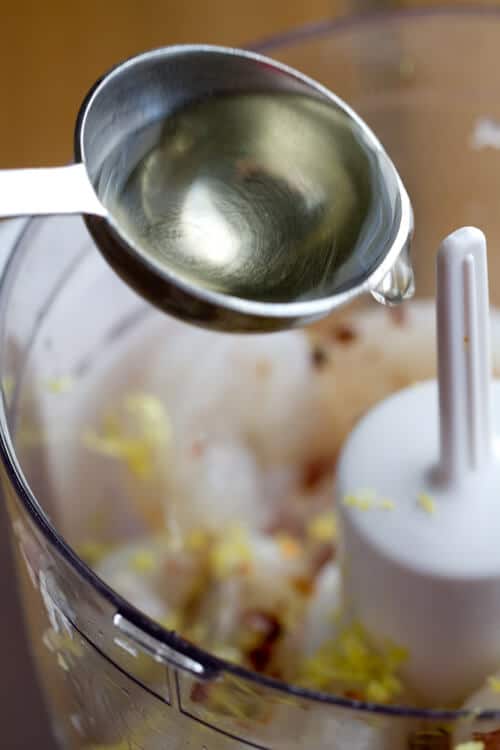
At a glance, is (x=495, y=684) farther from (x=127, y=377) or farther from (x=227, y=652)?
(x=127, y=377)

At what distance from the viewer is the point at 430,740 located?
40 centimetres

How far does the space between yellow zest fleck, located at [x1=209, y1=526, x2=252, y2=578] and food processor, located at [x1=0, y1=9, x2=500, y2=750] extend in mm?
49

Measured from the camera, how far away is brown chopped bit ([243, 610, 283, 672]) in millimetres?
604

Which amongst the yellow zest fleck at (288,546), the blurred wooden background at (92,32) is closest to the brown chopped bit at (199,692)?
the yellow zest fleck at (288,546)

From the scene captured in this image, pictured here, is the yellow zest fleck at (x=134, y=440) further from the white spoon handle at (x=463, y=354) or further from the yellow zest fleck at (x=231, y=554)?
the white spoon handle at (x=463, y=354)

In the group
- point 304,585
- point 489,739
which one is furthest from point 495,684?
point 304,585

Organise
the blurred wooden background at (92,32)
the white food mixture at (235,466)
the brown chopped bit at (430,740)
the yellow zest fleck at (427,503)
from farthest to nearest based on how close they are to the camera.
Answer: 1. the blurred wooden background at (92,32)
2. the white food mixture at (235,466)
3. the yellow zest fleck at (427,503)
4. the brown chopped bit at (430,740)

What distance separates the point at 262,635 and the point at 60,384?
15 centimetres

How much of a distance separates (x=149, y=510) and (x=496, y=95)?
28 centimetres

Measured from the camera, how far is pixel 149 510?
0.66 metres

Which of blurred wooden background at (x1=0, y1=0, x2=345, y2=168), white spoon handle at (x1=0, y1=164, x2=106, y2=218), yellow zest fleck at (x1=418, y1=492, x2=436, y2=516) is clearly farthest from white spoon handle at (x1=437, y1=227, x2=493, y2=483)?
blurred wooden background at (x1=0, y1=0, x2=345, y2=168)

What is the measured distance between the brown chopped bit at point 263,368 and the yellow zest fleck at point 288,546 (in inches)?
3.3

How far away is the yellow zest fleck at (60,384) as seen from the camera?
0.62 meters

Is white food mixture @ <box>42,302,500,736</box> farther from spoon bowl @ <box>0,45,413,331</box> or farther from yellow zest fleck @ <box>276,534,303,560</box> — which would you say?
spoon bowl @ <box>0,45,413,331</box>
